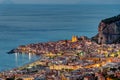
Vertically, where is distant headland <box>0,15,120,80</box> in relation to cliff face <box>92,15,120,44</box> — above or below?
below

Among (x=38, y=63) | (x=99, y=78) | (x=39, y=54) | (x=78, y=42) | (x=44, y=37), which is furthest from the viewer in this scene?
(x=44, y=37)

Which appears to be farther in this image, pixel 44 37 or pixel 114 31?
pixel 44 37

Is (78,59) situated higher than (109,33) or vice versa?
(109,33)

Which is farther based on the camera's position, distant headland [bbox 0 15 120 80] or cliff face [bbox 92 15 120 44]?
cliff face [bbox 92 15 120 44]

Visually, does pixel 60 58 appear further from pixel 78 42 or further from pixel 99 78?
pixel 99 78

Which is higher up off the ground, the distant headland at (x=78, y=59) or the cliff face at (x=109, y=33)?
the cliff face at (x=109, y=33)

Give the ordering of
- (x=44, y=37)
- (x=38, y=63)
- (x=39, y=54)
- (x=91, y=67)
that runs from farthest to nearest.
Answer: (x=44, y=37)
(x=39, y=54)
(x=38, y=63)
(x=91, y=67)

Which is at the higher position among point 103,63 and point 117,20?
point 117,20

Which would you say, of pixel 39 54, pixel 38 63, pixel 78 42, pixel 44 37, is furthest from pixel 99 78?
pixel 44 37

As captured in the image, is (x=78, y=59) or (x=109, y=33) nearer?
(x=78, y=59)

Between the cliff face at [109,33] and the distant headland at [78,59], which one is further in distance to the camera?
the cliff face at [109,33]
